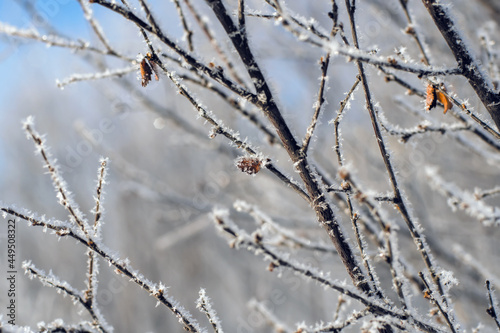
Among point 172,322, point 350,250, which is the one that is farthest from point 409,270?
point 172,322

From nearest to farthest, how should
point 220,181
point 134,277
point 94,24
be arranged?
1. point 134,277
2. point 94,24
3. point 220,181

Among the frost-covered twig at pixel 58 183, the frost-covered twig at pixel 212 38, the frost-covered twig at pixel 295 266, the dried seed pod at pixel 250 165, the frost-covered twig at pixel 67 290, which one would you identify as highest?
the frost-covered twig at pixel 212 38

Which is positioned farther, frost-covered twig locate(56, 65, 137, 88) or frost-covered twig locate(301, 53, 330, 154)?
frost-covered twig locate(56, 65, 137, 88)

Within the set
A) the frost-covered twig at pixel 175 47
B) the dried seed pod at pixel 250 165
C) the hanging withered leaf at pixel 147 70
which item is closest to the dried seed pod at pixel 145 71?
the hanging withered leaf at pixel 147 70

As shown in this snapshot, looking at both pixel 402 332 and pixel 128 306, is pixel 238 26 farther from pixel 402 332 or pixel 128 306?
pixel 128 306

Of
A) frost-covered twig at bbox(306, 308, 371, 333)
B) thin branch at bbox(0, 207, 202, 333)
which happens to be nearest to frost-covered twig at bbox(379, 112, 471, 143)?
frost-covered twig at bbox(306, 308, 371, 333)

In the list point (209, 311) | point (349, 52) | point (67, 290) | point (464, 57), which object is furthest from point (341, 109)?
point (67, 290)

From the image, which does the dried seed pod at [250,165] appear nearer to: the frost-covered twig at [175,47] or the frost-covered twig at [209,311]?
the frost-covered twig at [175,47]

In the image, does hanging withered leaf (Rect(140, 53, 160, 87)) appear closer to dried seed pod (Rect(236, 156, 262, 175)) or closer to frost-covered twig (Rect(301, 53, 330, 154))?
dried seed pod (Rect(236, 156, 262, 175))

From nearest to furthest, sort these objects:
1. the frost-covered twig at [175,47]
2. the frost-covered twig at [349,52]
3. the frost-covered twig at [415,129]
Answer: the frost-covered twig at [349,52]
the frost-covered twig at [175,47]
the frost-covered twig at [415,129]

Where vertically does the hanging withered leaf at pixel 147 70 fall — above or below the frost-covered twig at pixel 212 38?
below

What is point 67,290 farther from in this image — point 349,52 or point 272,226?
point 349,52
